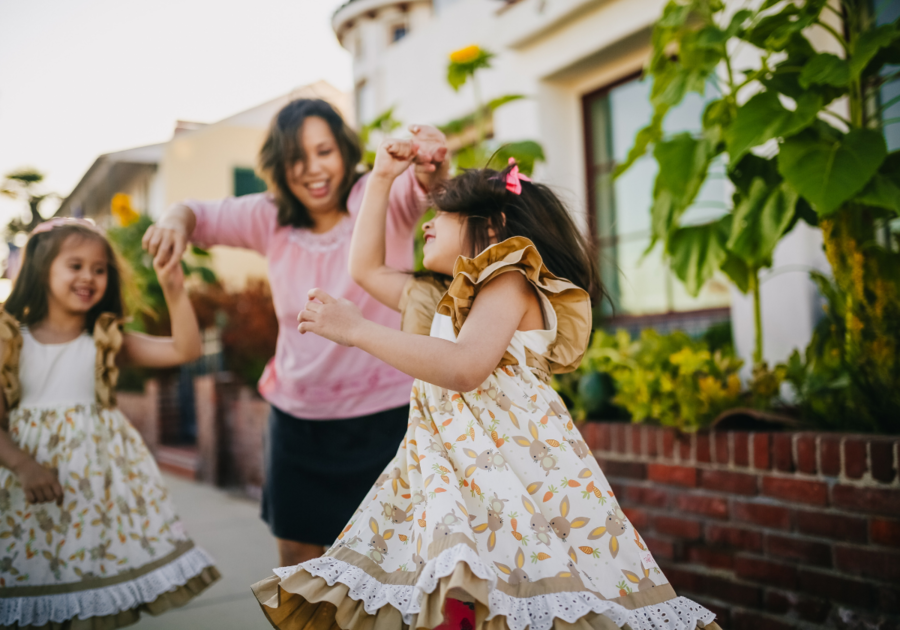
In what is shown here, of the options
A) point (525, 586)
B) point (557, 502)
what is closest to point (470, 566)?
point (525, 586)

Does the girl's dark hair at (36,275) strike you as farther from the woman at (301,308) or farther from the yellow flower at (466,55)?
the yellow flower at (466,55)

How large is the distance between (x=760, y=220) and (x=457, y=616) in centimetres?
178

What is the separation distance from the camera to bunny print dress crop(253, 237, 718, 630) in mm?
1169

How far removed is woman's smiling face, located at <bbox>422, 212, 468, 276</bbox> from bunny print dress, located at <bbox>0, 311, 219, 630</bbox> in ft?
3.99

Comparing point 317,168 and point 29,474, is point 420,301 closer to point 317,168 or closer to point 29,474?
point 317,168

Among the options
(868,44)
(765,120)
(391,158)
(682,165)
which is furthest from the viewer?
(682,165)

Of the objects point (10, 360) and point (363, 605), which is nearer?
point (363, 605)

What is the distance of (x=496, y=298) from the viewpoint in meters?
1.37

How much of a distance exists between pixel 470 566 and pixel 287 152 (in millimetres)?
1330

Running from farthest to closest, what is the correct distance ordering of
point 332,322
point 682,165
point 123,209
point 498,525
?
point 123,209
point 682,165
point 332,322
point 498,525

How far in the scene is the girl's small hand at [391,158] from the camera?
1674 millimetres

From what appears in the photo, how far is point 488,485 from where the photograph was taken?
4.26 feet

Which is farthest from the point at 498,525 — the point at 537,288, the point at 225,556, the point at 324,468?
the point at 225,556

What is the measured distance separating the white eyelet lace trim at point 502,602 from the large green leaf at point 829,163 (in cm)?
137
